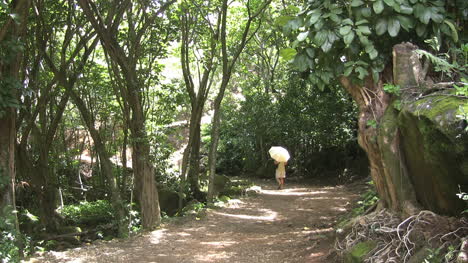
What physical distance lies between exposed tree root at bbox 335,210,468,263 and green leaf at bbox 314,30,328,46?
1.93 metres

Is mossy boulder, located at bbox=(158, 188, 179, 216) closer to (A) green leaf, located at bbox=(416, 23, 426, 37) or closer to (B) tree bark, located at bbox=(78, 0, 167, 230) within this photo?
(B) tree bark, located at bbox=(78, 0, 167, 230)

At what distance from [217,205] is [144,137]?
10.6ft

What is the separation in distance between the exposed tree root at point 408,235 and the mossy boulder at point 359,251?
6cm

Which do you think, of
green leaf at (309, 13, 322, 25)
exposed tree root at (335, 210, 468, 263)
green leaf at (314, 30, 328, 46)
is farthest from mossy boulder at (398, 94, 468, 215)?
green leaf at (309, 13, 322, 25)

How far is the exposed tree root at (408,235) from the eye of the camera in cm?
368

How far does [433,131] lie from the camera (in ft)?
11.6

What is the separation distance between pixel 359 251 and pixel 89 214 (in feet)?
33.5

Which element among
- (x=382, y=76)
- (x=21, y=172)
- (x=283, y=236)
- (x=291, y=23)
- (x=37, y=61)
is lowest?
(x=283, y=236)

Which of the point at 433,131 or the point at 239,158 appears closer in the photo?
the point at 433,131

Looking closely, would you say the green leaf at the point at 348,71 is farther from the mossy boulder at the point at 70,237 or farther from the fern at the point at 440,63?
the mossy boulder at the point at 70,237

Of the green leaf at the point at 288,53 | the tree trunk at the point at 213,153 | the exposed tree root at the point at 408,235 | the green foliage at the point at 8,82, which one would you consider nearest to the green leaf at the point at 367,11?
the green leaf at the point at 288,53

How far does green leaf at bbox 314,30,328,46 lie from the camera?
4398 mm

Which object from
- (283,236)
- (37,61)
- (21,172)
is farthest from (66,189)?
(283,236)

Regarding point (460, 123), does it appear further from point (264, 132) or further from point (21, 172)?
point (264, 132)
